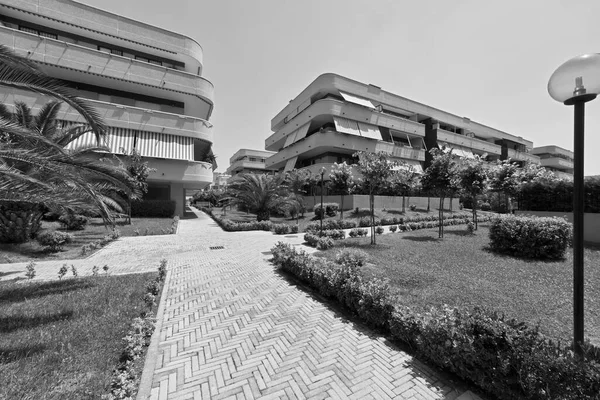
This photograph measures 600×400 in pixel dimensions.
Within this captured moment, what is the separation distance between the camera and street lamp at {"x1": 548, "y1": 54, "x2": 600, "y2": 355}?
2.32 meters

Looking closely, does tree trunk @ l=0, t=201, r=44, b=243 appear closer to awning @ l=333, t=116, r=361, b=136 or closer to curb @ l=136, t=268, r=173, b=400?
curb @ l=136, t=268, r=173, b=400

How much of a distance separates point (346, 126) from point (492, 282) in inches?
944

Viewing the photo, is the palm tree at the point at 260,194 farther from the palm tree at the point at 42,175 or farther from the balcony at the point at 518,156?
the balcony at the point at 518,156

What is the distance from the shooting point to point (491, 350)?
98.3 inches

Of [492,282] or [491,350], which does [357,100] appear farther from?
[491,350]

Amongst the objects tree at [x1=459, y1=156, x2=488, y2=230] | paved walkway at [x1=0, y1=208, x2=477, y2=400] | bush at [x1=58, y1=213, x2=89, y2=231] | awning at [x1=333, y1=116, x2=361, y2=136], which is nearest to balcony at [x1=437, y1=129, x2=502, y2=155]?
awning at [x1=333, y1=116, x2=361, y2=136]

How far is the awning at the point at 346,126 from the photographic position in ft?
86.6

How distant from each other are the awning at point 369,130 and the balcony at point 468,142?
13.0 metres

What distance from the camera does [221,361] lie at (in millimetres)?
3061

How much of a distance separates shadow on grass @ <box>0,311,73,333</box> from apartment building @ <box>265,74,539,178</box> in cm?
2464

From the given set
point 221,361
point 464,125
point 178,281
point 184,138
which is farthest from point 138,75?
point 464,125

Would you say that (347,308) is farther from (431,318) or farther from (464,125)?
(464,125)

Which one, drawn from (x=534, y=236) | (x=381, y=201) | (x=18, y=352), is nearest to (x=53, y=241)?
(x=18, y=352)

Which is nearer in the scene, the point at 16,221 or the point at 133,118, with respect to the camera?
the point at 16,221
